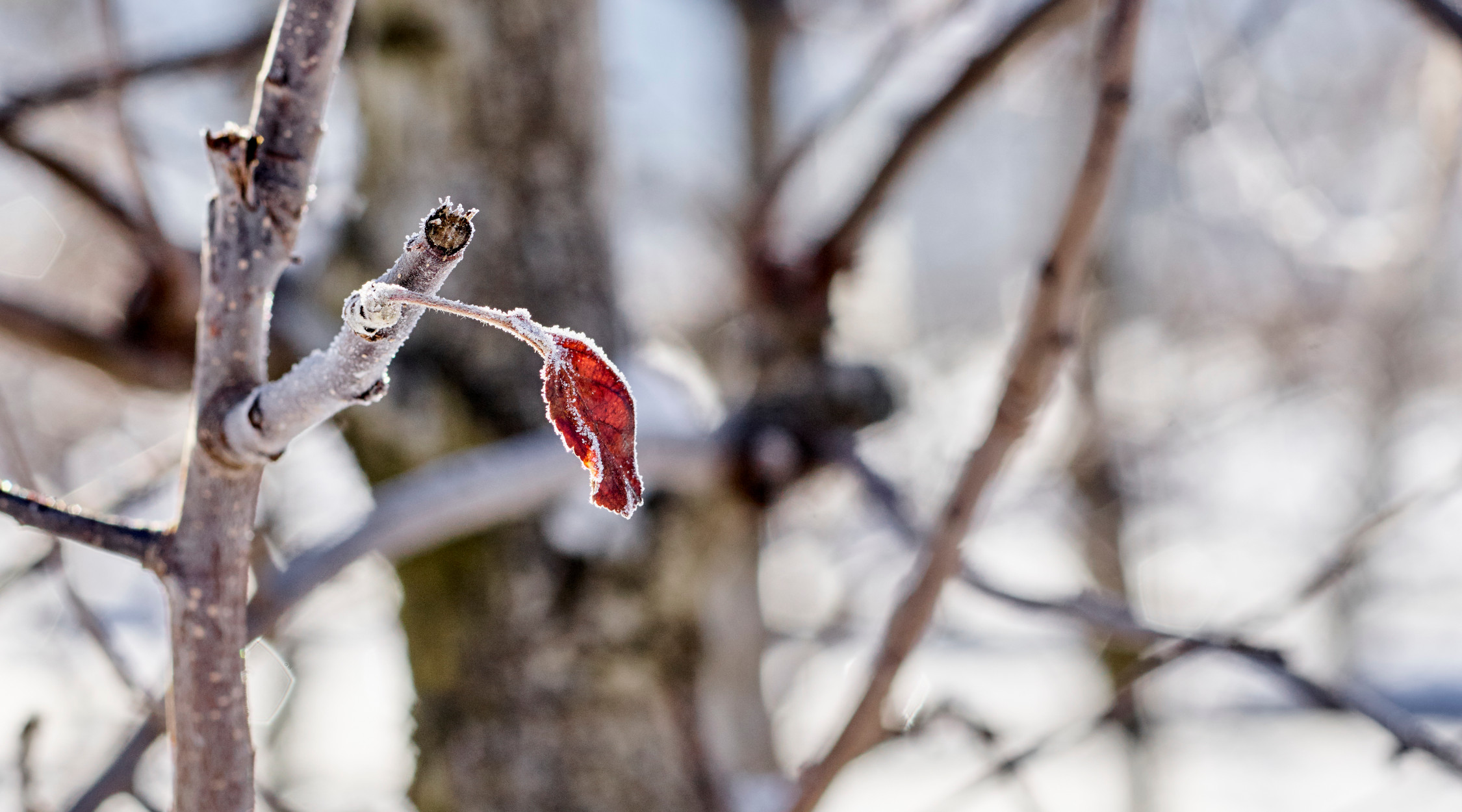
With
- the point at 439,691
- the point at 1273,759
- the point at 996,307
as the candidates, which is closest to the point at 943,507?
the point at 439,691

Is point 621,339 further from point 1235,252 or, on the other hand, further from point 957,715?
point 1235,252

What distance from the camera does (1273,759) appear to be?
5.03m

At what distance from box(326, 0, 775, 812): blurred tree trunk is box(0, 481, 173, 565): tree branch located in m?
0.58

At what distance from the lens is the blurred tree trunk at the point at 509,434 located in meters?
0.88

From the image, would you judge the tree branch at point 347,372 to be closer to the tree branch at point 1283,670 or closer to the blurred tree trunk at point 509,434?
the tree branch at point 1283,670

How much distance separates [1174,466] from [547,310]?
4.54 metres

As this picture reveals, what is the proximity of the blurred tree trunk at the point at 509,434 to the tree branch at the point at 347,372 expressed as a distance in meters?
0.61

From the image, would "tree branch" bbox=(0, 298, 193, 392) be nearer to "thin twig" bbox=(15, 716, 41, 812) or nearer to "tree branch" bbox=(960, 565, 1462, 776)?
"thin twig" bbox=(15, 716, 41, 812)

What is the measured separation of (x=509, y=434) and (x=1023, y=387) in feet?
1.85

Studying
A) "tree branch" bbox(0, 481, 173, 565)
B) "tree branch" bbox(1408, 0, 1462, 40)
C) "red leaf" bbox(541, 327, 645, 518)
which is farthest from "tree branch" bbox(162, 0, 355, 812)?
"tree branch" bbox(1408, 0, 1462, 40)

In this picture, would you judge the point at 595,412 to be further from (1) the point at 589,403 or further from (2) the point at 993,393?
(2) the point at 993,393

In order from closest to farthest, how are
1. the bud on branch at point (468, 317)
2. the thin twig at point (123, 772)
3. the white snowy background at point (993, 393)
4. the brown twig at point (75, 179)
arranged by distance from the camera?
the bud on branch at point (468, 317) < the thin twig at point (123, 772) < the brown twig at point (75, 179) < the white snowy background at point (993, 393)

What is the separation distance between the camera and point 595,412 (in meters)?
0.23

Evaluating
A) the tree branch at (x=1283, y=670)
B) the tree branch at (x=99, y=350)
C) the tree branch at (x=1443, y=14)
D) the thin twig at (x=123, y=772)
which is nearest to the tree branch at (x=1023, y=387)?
the tree branch at (x=1283, y=670)
